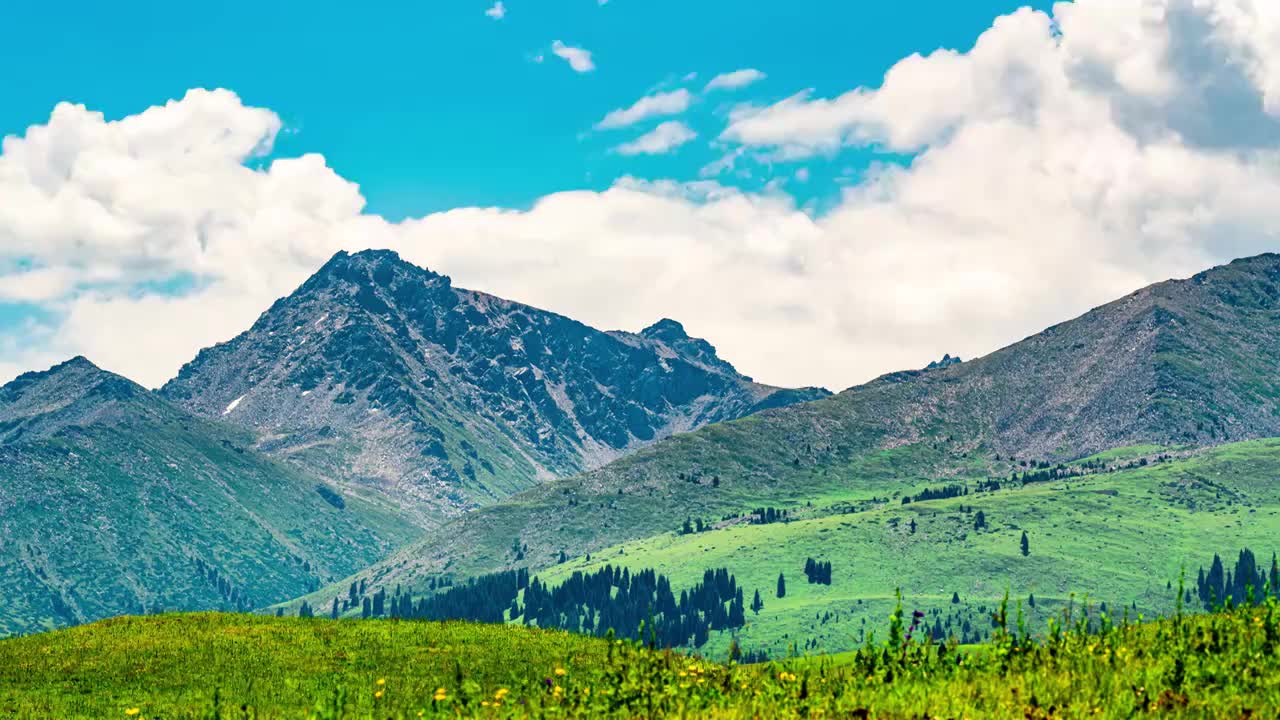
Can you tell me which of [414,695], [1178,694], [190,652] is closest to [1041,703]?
[1178,694]

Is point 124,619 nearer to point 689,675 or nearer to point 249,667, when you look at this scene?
point 249,667

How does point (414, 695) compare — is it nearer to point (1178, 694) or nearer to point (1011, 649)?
point (1011, 649)

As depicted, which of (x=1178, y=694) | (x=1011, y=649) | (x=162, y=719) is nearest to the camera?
(x=1178, y=694)

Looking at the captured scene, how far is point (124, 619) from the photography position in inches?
1853

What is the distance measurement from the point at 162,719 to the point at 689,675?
19.6m


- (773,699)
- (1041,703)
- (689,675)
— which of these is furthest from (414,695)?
(1041,703)

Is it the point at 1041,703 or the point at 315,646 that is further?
the point at 315,646

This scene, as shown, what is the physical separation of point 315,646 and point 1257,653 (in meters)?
33.5

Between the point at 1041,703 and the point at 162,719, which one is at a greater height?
the point at 1041,703

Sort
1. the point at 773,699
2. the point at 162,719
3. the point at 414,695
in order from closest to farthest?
the point at 773,699
the point at 162,719
the point at 414,695

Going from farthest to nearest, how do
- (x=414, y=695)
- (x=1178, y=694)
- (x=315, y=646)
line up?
(x=315, y=646)
(x=414, y=695)
(x=1178, y=694)

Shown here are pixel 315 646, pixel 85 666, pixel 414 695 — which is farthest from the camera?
pixel 315 646

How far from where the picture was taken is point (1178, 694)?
53.3 ft

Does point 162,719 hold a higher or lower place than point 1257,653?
lower
